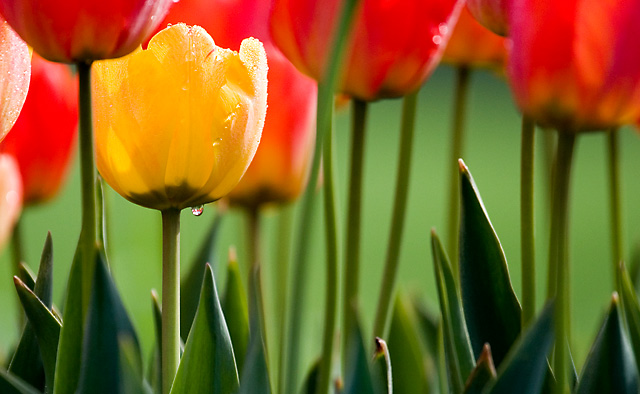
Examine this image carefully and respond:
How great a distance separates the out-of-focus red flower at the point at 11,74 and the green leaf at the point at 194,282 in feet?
0.53

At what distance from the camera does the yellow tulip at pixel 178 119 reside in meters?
0.29

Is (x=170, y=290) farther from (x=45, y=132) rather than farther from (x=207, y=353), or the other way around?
(x=45, y=132)

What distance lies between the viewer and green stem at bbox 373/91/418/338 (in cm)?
41

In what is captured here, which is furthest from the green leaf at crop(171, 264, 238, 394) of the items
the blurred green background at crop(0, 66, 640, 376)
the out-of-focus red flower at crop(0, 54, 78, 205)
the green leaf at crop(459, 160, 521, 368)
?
the blurred green background at crop(0, 66, 640, 376)

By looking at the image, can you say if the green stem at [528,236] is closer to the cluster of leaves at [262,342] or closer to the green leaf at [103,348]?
Result: the cluster of leaves at [262,342]

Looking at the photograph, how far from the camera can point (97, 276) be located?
281 mm

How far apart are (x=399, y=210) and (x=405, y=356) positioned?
0.12 m

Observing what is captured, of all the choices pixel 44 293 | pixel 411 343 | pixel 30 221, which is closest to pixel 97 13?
pixel 44 293

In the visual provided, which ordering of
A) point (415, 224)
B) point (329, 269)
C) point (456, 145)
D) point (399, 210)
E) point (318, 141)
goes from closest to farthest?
point (318, 141) < point (329, 269) < point (399, 210) < point (456, 145) < point (415, 224)

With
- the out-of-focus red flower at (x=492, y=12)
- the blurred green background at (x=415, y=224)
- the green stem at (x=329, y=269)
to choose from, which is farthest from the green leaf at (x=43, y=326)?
the blurred green background at (x=415, y=224)

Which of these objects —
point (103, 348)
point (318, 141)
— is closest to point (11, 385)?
point (103, 348)

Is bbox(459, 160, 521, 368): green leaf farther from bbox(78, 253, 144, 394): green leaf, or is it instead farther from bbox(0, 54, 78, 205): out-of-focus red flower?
Answer: bbox(0, 54, 78, 205): out-of-focus red flower

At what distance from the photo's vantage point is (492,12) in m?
0.34

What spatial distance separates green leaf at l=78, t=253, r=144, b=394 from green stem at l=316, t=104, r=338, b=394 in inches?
2.5
